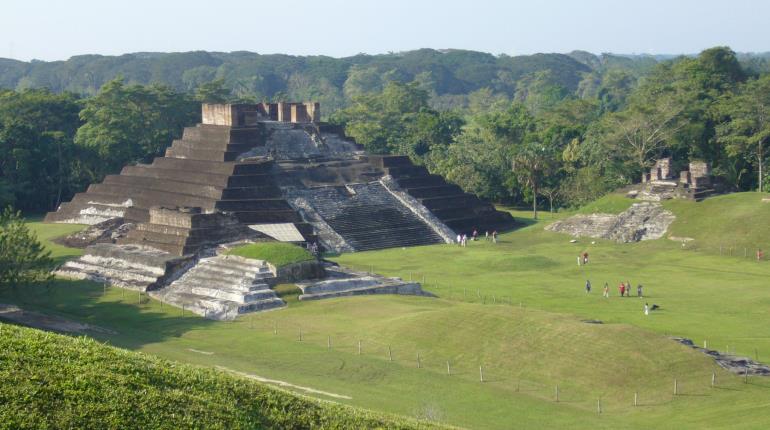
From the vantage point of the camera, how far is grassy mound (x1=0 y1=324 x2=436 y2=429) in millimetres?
15016

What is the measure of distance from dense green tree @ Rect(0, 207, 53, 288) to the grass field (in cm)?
102

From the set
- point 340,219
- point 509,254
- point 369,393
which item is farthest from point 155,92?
point 369,393

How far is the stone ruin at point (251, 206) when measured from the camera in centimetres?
3959

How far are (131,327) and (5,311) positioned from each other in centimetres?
369

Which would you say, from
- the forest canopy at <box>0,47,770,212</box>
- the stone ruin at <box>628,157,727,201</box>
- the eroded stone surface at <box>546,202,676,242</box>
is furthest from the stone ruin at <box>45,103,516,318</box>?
the stone ruin at <box>628,157,727,201</box>

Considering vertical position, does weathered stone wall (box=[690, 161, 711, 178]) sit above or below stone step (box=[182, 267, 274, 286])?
above

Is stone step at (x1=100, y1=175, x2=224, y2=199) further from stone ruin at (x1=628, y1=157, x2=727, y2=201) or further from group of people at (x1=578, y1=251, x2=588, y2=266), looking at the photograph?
stone ruin at (x1=628, y1=157, x2=727, y2=201)

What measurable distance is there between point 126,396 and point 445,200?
41.9 m

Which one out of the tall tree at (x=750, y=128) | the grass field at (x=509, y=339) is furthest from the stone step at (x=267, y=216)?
the tall tree at (x=750, y=128)

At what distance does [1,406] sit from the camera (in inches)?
580

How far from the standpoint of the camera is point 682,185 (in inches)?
2103

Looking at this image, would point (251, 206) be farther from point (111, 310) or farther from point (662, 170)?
point (662, 170)

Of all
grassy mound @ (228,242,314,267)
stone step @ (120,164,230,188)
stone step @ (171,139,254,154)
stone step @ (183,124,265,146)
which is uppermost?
stone step @ (183,124,265,146)

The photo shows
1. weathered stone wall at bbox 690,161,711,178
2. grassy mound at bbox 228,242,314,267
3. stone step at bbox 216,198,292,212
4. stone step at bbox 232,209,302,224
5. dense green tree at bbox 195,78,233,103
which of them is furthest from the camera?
dense green tree at bbox 195,78,233,103
